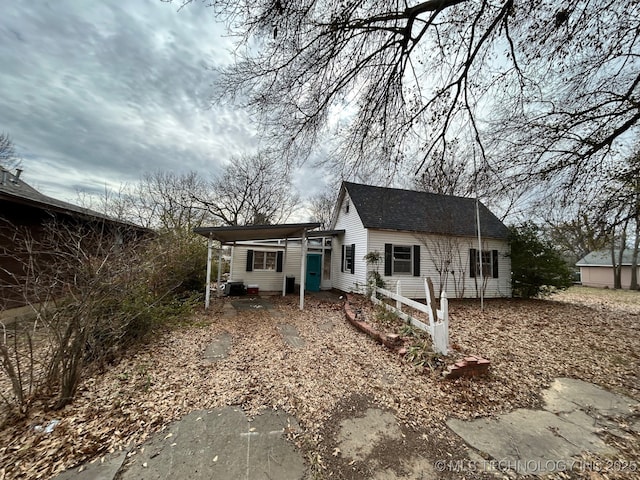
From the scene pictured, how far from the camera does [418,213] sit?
11.3m

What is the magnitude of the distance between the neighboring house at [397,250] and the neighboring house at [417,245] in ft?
0.13

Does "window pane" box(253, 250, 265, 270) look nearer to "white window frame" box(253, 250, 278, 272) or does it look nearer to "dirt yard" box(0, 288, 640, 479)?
"white window frame" box(253, 250, 278, 272)

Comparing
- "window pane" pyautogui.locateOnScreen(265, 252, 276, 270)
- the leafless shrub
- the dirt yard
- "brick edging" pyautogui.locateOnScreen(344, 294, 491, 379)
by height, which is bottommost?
the dirt yard

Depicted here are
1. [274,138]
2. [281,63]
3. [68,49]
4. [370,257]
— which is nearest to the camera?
[281,63]

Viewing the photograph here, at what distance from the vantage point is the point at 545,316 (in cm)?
779

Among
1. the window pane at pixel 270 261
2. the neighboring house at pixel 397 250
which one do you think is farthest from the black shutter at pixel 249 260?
the window pane at pixel 270 261

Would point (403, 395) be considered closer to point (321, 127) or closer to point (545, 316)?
point (321, 127)

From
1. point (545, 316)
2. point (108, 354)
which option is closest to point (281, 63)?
point (108, 354)

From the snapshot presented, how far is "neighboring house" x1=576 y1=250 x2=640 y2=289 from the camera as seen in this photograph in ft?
71.3

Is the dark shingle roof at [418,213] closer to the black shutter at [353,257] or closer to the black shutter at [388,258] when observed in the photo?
the black shutter at [388,258]

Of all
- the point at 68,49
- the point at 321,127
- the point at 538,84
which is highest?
the point at 68,49

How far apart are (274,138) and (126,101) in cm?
539

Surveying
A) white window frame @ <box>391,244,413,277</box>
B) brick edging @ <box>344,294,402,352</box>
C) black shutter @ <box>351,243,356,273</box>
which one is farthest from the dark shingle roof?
brick edging @ <box>344,294,402,352</box>

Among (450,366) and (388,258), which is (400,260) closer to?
(388,258)
